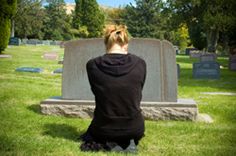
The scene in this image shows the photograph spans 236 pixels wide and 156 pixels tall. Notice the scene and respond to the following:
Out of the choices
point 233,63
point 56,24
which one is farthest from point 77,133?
point 56,24

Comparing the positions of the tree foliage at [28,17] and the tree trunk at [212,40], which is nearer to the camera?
the tree trunk at [212,40]

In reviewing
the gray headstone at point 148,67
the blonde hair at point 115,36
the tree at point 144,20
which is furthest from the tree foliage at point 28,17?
the blonde hair at point 115,36

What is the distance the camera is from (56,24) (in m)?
87.7

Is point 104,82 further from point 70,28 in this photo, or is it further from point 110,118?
point 70,28

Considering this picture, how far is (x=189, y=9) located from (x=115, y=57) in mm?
43282

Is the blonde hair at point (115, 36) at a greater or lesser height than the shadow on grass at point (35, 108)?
greater

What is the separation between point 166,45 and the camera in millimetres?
7648

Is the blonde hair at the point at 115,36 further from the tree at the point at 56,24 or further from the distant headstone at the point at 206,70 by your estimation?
the tree at the point at 56,24

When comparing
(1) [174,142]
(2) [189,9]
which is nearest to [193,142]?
(1) [174,142]

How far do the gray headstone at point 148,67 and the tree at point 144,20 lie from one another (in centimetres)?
7033

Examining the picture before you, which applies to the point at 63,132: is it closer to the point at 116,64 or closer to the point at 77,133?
the point at 77,133

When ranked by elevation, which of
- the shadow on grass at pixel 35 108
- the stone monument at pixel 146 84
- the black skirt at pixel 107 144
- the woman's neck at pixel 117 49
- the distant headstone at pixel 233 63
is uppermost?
the woman's neck at pixel 117 49

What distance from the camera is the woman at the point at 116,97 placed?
17.3 feet

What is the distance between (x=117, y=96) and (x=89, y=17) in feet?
279
